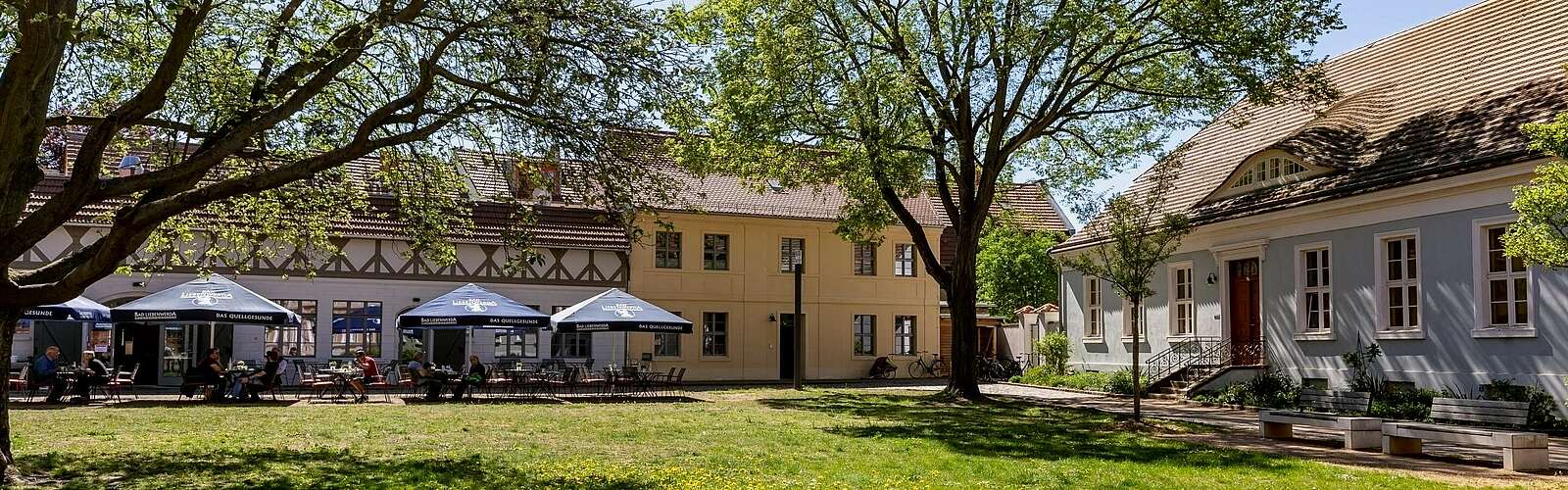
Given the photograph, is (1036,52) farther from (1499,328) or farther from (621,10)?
(621,10)

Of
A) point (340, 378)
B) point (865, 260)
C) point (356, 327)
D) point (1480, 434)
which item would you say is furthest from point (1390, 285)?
point (356, 327)

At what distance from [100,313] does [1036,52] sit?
17.6m

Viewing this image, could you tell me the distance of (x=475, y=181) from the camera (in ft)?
114

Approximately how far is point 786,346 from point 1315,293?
17.3 meters

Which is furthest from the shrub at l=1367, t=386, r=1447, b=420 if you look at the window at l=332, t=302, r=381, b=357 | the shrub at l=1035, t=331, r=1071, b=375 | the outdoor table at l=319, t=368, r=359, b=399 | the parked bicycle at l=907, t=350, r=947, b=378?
the window at l=332, t=302, r=381, b=357

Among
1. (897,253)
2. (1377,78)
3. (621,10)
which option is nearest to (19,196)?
(621,10)

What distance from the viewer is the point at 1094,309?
31.5 meters

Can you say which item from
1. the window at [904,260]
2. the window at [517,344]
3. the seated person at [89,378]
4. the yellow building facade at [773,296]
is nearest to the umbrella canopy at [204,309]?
the seated person at [89,378]

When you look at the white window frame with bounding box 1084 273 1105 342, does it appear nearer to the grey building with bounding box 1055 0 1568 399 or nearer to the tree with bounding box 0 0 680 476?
the grey building with bounding box 1055 0 1568 399

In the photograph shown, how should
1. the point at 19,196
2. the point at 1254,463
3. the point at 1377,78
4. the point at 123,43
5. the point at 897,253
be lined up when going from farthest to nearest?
the point at 897,253 → the point at 1377,78 → the point at 1254,463 → the point at 123,43 → the point at 19,196

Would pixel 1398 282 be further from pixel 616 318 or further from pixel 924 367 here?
pixel 924 367

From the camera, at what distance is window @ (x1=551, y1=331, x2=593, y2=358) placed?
3350 cm

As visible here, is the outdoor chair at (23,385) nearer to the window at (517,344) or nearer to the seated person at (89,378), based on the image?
the seated person at (89,378)

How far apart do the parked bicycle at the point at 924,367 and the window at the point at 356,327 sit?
1603 centimetres
